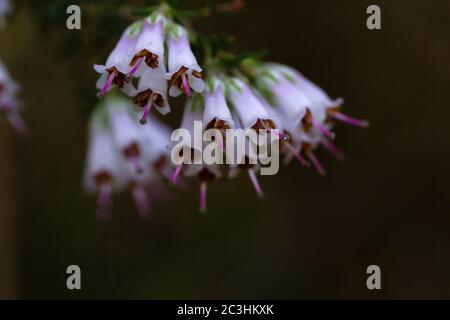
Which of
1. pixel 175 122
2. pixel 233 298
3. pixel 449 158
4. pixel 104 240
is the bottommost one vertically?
pixel 233 298

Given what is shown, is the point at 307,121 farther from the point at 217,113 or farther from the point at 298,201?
the point at 298,201

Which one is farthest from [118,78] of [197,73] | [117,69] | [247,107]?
[247,107]

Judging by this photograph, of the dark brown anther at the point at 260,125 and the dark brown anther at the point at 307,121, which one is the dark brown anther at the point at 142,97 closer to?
the dark brown anther at the point at 260,125

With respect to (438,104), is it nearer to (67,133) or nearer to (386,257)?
(386,257)

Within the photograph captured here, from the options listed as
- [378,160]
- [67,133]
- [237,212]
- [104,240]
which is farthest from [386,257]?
[67,133]

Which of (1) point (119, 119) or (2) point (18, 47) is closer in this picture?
(1) point (119, 119)
